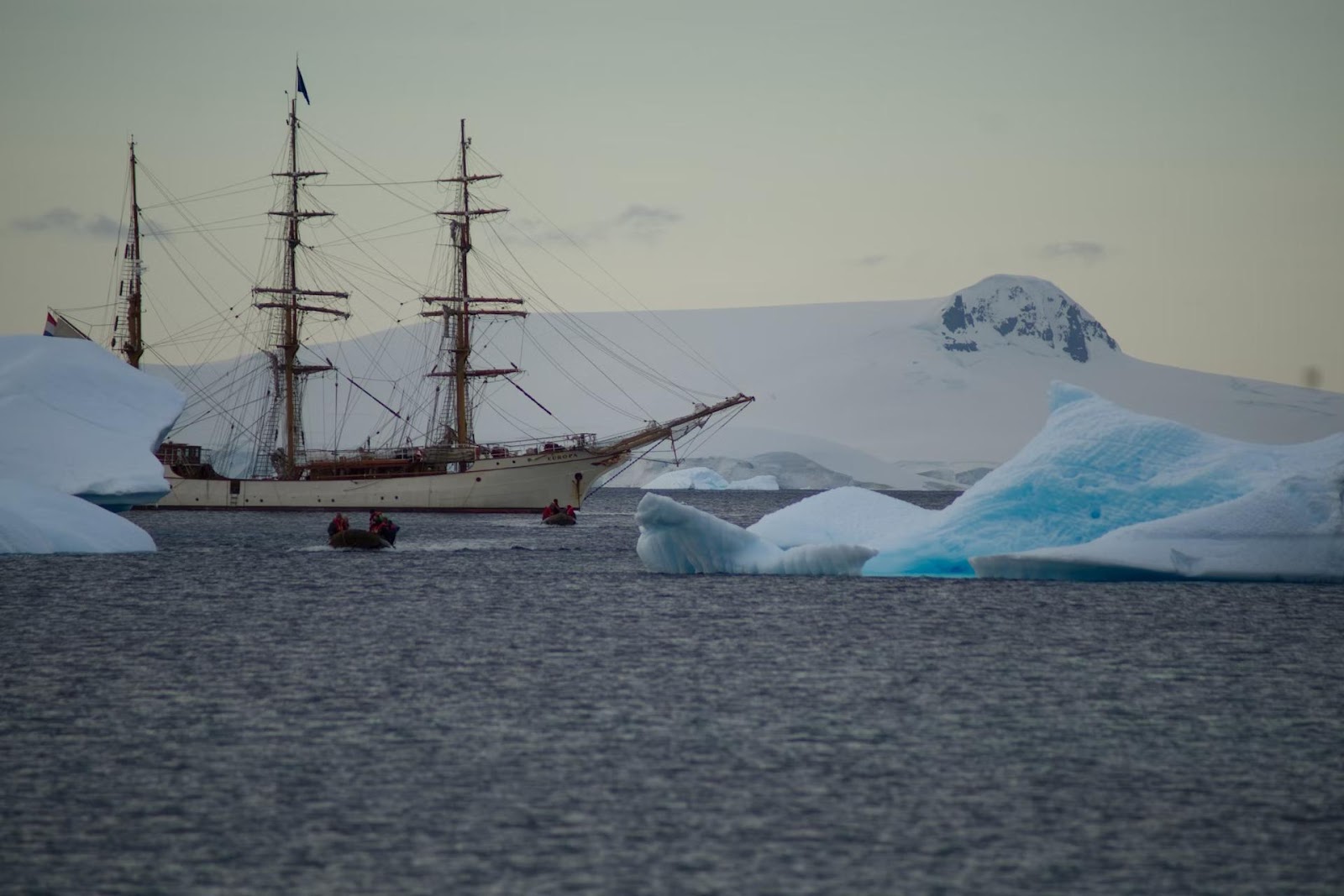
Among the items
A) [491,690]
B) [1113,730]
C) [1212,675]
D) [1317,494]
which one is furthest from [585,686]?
[1317,494]

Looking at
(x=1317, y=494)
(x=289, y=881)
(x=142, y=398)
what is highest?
(x=142, y=398)

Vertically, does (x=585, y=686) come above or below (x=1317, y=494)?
below

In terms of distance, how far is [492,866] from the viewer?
8.79 metres

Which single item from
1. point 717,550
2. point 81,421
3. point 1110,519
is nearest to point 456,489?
point 81,421

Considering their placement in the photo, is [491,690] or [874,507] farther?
[874,507]

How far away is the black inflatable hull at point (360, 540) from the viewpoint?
47719mm

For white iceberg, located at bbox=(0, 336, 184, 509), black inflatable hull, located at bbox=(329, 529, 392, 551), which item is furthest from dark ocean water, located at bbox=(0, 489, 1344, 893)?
black inflatable hull, located at bbox=(329, 529, 392, 551)

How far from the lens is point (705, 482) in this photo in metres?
176

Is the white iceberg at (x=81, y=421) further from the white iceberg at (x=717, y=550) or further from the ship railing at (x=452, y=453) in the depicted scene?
the ship railing at (x=452, y=453)

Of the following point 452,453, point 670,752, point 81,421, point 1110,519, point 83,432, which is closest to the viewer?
point 670,752

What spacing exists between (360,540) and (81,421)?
9.43 metres

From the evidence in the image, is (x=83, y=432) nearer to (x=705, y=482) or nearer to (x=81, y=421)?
(x=81, y=421)

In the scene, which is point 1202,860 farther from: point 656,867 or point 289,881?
point 289,881

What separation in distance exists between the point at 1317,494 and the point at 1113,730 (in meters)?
15.6
